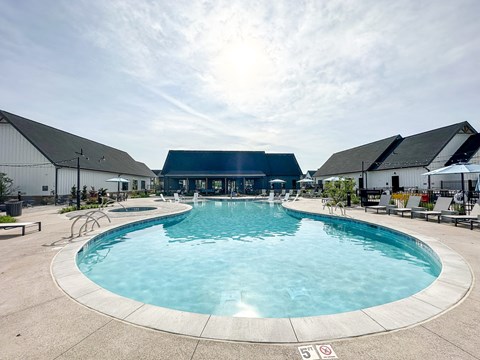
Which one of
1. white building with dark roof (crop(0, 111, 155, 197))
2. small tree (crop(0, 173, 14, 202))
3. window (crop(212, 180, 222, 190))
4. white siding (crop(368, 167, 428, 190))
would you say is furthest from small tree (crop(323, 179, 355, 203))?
small tree (crop(0, 173, 14, 202))

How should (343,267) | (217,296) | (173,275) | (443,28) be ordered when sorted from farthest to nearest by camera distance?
1. (443,28)
2. (343,267)
3. (173,275)
4. (217,296)

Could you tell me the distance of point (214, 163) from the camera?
3509 centimetres

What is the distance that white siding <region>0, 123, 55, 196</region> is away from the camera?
20.3 m

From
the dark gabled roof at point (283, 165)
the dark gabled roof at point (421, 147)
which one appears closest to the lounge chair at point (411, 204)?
the dark gabled roof at point (421, 147)

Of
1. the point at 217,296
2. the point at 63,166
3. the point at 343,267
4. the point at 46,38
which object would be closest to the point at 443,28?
the point at 343,267

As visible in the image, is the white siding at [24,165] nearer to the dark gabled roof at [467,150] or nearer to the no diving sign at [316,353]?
the no diving sign at [316,353]

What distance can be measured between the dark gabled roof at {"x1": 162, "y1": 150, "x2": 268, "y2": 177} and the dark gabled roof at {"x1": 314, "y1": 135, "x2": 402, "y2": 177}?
10.2 m

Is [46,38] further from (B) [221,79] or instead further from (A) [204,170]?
(A) [204,170]

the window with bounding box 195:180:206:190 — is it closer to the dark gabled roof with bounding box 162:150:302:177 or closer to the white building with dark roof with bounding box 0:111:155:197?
the dark gabled roof with bounding box 162:150:302:177

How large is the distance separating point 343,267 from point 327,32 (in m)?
8.34

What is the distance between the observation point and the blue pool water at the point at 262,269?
4.73 metres

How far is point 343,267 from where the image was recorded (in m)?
6.44

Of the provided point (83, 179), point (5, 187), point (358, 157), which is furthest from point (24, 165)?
point (358, 157)

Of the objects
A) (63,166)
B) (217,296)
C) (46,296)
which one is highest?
(63,166)
